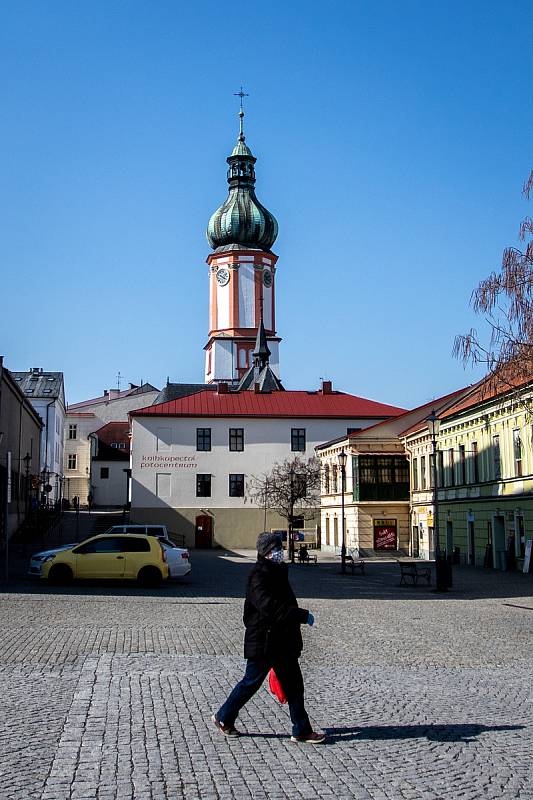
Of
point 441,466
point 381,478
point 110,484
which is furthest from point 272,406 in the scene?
point 110,484

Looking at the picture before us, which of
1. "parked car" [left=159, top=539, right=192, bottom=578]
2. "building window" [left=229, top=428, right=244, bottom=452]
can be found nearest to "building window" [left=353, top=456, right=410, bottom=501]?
"building window" [left=229, top=428, right=244, bottom=452]

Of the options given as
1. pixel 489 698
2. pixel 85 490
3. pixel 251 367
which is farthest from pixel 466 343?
pixel 85 490

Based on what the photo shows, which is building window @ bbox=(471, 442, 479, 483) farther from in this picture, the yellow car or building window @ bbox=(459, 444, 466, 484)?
the yellow car

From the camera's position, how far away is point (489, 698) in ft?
34.2

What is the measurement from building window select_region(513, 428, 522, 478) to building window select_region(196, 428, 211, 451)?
3121 cm

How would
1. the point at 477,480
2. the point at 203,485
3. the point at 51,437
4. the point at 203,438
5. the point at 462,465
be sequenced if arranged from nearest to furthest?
the point at 477,480 → the point at 462,465 → the point at 203,485 → the point at 203,438 → the point at 51,437

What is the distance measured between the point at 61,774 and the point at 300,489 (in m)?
53.8

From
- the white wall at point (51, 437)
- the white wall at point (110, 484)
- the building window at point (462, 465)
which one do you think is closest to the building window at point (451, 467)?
the building window at point (462, 465)

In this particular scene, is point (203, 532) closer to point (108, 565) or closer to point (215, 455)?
point (215, 455)

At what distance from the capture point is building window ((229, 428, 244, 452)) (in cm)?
6675

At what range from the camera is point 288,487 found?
61875 mm

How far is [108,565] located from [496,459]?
1901cm

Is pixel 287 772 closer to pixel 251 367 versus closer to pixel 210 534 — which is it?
pixel 210 534

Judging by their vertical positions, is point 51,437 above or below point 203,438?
above
